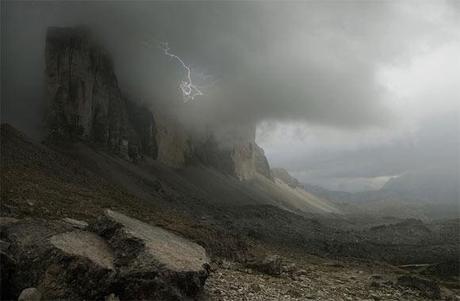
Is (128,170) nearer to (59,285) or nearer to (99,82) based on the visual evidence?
(99,82)

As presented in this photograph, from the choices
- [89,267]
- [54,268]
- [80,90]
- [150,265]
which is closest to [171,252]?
[150,265]

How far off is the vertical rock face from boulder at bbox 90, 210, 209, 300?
14068 cm

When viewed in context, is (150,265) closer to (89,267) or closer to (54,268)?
(89,267)

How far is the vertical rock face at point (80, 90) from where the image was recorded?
540ft

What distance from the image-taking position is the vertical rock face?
164m

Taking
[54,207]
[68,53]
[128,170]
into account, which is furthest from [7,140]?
[68,53]

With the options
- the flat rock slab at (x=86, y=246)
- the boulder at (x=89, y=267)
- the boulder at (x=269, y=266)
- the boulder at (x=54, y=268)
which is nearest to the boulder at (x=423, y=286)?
the boulder at (x=269, y=266)

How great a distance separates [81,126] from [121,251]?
154143mm

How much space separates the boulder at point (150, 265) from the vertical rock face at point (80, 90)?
141 metres

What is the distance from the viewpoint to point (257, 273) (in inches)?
1388

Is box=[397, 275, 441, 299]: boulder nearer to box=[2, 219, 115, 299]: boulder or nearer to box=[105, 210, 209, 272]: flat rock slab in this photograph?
box=[105, 210, 209, 272]: flat rock slab

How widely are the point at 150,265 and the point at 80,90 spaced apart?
160 meters

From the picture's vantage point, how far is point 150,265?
70.5 ft

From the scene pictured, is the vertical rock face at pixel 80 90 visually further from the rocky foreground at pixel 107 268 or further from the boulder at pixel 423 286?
the rocky foreground at pixel 107 268
